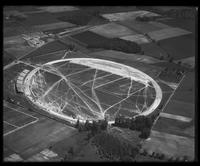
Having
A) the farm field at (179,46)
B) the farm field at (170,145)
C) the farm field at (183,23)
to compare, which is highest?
the farm field at (183,23)

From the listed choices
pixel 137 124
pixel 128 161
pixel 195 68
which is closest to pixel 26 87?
pixel 137 124

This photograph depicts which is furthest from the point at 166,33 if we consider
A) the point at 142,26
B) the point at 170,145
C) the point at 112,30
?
the point at 170,145

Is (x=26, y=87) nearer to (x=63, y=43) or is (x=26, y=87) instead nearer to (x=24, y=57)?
(x=24, y=57)

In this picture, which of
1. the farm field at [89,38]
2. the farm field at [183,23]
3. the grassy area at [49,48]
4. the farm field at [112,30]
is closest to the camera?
the grassy area at [49,48]

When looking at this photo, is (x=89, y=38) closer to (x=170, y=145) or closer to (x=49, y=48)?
(x=49, y=48)

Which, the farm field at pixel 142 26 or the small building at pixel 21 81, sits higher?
the farm field at pixel 142 26

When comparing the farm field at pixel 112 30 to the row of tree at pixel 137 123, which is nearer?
the row of tree at pixel 137 123

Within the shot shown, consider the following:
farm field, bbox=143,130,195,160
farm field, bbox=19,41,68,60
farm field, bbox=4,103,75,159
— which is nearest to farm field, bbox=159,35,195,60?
farm field, bbox=19,41,68,60

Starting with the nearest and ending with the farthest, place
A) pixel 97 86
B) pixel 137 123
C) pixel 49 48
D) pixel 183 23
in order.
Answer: pixel 137 123 → pixel 97 86 → pixel 49 48 → pixel 183 23

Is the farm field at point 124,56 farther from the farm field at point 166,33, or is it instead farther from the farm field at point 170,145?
the farm field at point 170,145

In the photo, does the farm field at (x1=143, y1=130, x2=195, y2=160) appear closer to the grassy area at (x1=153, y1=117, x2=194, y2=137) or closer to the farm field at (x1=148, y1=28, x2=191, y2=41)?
the grassy area at (x1=153, y1=117, x2=194, y2=137)

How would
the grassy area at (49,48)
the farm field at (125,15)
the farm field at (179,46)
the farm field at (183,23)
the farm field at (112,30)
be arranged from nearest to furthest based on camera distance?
1. the grassy area at (49,48)
2. the farm field at (179,46)
3. the farm field at (112,30)
4. the farm field at (183,23)
5. the farm field at (125,15)

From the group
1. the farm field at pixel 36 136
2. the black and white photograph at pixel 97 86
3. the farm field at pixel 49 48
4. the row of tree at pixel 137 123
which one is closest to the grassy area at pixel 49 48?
the farm field at pixel 49 48
